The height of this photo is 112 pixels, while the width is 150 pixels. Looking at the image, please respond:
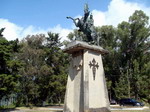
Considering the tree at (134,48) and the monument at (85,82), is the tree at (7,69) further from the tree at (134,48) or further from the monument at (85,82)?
the tree at (134,48)

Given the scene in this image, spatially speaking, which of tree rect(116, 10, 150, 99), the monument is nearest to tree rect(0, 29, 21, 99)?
the monument

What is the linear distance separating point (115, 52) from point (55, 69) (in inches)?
538

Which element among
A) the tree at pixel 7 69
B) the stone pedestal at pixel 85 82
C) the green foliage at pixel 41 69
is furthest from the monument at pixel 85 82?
the green foliage at pixel 41 69

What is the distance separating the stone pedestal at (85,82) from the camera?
11.3m

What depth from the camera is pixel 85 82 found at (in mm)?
11273

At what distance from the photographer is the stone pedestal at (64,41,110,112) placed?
1130 centimetres

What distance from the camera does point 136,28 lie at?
39844mm

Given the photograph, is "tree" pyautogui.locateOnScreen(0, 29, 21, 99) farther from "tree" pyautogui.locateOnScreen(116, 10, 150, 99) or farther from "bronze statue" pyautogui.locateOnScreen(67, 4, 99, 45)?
"tree" pyautogui.locateOnScreen(116, 10, 150, 99)

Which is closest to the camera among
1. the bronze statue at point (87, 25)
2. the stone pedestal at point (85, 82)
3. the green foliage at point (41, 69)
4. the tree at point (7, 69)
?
the stone pedestal at point (85, 82)

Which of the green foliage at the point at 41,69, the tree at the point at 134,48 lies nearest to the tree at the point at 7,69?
the green foliage at the point at 41,69

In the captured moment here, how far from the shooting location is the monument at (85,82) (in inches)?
445

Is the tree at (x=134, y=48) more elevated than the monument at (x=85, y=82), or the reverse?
the tree at (x=134, y=48)

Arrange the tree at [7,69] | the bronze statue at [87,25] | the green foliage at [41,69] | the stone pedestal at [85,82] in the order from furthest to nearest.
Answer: the green foliage at [41,69] < the tree at [7,69] < the bronze statue at [87,25] < the stone pedestal at [85,82]

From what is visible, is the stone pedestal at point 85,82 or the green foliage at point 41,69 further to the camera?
the green foliage at point 41,69
